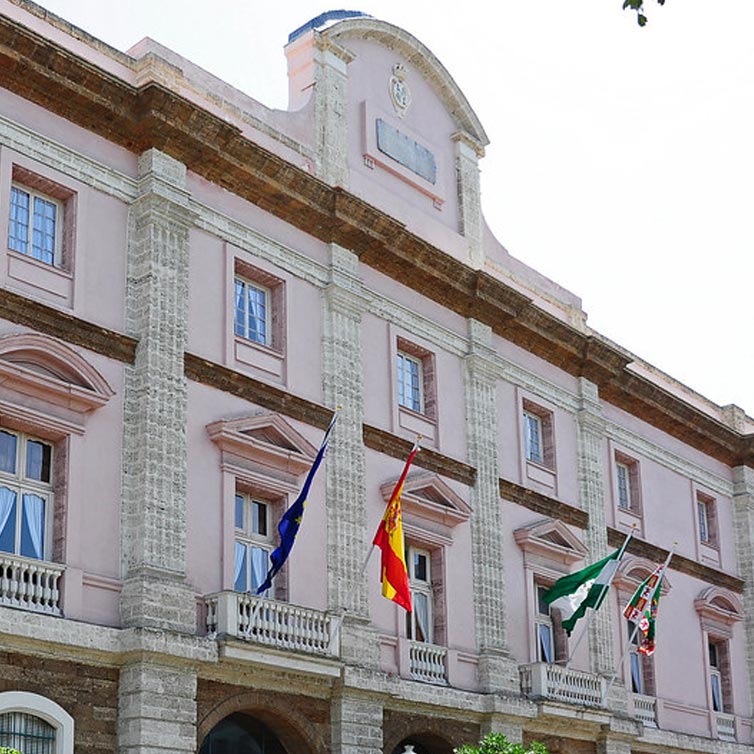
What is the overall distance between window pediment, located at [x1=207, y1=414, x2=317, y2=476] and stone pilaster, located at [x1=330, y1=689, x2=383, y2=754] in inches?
159

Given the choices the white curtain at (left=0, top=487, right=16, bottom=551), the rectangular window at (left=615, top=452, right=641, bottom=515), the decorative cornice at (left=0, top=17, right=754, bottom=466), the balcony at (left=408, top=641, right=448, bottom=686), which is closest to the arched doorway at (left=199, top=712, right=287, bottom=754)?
the balcony at (left=408, top=641, right=448, bottom=686)

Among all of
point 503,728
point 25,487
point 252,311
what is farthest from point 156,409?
point 503,728

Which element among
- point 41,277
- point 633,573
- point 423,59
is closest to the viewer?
point 41,277

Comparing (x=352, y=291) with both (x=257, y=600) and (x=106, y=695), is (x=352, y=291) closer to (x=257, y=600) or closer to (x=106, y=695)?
(x=257, y=600)

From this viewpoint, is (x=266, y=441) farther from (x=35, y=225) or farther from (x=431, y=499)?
(x=35, y=225)

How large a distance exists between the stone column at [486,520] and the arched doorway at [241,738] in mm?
5633

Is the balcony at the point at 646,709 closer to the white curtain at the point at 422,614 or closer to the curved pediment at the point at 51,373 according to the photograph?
the white curtain at the point at 422,614

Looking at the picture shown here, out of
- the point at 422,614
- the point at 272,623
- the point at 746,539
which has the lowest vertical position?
the point at 272,623

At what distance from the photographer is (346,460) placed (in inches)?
1083

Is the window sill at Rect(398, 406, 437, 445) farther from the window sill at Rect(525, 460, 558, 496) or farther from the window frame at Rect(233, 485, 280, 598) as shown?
the window frame at Rect(233, 485, 280, 598)

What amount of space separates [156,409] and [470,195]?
12245 millimetres

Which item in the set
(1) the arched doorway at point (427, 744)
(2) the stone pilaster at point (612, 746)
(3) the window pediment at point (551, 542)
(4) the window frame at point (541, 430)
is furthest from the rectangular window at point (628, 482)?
(1) the arched doorway at point (427, 744)

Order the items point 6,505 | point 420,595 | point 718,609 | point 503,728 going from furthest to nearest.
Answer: point 718,609
point 503,728
point 420,595
point 6,505

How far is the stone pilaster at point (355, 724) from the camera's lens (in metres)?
25.5
